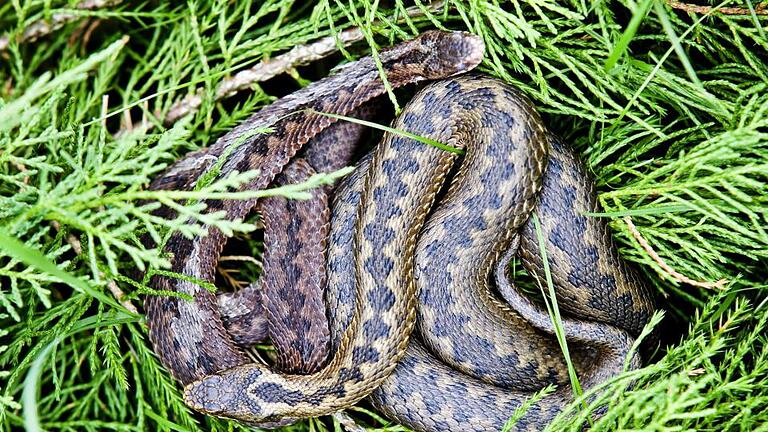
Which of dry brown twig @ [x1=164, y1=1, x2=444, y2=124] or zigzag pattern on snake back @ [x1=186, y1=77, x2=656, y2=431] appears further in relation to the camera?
dry brown twig @ [x1=164, y1=1, x2=444, y2=124]

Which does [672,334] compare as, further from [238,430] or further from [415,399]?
[238,430]

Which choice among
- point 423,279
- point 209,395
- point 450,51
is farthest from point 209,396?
point 450,51

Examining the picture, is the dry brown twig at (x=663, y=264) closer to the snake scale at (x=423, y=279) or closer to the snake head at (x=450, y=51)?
the snake scale at (x=423, y=279)

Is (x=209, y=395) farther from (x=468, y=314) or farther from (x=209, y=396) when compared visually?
(x=468, y=314)

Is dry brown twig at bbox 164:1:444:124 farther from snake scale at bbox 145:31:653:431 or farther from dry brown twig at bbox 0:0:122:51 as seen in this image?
dry brown twig at bbox 0:0:122:51

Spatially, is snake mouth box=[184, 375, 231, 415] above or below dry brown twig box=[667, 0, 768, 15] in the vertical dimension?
below

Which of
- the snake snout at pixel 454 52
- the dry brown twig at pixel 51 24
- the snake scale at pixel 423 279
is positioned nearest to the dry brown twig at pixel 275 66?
the snake scale at pixel 423 279

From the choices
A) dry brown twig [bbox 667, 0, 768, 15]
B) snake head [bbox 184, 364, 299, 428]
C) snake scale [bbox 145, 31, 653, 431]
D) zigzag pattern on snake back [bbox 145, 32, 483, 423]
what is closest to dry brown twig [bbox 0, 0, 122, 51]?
zigzag pattern on snake back [bbox 145, 32, 483, 423]
